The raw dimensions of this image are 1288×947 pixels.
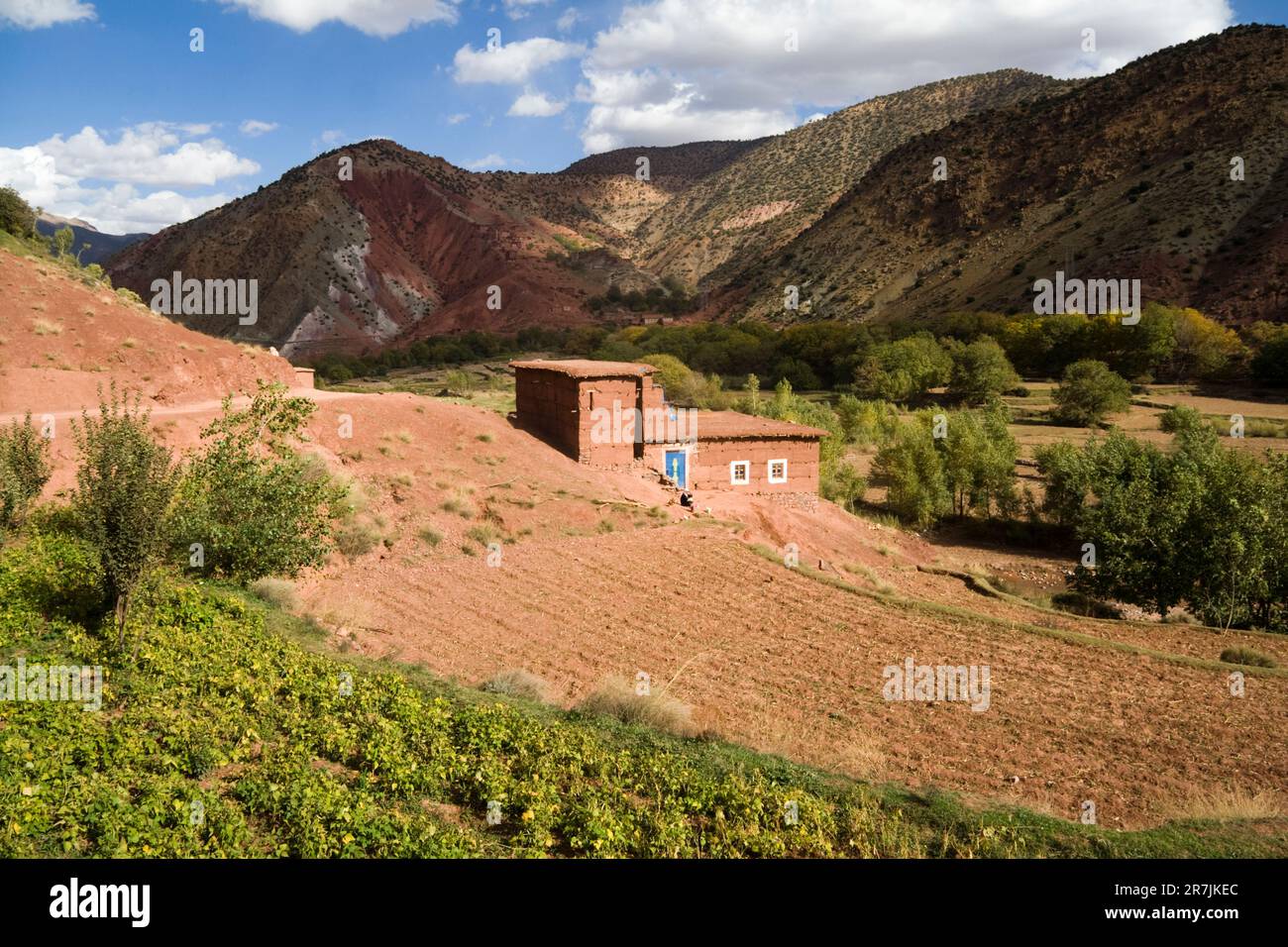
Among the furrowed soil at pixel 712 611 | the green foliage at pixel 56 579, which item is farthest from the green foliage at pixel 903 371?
the green foliage at pixel 56 579

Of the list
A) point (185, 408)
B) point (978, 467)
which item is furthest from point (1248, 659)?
point (185, 408)

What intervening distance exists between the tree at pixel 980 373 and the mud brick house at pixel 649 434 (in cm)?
2434

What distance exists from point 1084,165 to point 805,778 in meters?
78.6

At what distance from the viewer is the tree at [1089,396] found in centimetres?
4378

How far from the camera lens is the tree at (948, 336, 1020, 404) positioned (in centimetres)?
4834

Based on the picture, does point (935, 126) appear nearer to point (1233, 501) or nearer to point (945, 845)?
point (1233, 501)

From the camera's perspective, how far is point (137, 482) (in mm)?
9828

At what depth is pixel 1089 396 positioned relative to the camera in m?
43.7

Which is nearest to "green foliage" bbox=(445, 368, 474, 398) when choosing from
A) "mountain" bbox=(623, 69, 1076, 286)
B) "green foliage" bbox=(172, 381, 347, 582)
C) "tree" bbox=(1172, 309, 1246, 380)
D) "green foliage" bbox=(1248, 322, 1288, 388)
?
"green foliage" bbox=(172, 381, 347, 582)

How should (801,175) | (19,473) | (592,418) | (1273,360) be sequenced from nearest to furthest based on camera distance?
(19,473), (592,418), (1273,360), (801,175)

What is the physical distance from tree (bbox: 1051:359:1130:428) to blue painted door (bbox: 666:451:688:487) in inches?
1080

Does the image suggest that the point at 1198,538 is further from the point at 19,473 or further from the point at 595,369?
the point at 19,473

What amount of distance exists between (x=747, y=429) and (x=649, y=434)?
3671 mm
